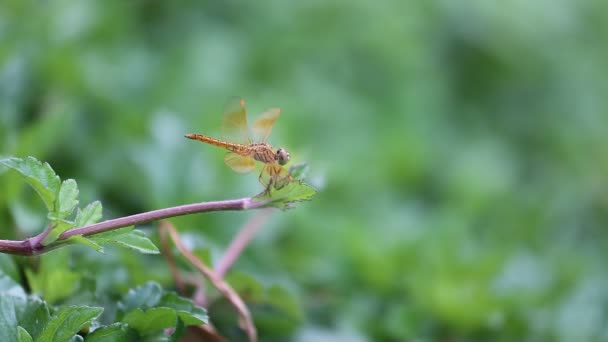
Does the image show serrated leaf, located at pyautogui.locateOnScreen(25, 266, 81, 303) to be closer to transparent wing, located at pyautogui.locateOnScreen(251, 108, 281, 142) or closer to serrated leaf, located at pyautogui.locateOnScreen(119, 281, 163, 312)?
serrated leaf, located at pyautogui.locateOnScreen(119, 281, 163, 312)

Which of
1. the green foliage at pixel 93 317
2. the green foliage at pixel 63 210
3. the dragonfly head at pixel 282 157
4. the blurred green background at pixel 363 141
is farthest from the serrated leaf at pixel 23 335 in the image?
the dragonfly head at pixel 282 157

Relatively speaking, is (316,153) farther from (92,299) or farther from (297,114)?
(92,299)

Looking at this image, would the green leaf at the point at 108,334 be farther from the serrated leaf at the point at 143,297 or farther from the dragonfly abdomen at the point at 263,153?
the dragonfly abdomen at the point at 263,153

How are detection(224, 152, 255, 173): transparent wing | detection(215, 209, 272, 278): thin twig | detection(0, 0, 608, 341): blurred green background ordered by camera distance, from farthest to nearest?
detection(0, 0, 608, 341): blurred green background
detection(215, 209, 272, 278): thin twig
detection(224, 152, 255, 173): transparent wing

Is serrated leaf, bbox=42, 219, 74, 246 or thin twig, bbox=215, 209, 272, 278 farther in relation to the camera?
thin twig, bbox=215, 209, 272, 278

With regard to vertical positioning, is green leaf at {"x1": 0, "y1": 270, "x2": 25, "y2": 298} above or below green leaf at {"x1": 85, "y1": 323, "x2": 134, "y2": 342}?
above

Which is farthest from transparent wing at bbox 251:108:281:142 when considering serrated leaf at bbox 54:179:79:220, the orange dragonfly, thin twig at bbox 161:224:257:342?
serrated leaf at bbox 54:179:79:220

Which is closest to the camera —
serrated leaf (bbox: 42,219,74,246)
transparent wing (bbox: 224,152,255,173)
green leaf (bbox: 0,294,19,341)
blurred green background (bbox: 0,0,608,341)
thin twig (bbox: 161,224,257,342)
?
serrated leaf (bbox: 42,219,74,246)
